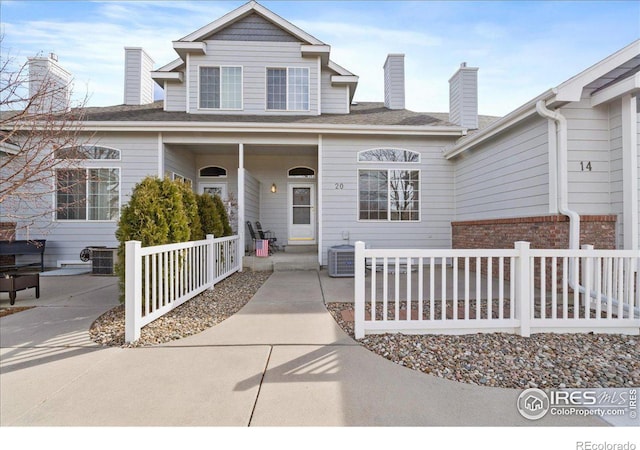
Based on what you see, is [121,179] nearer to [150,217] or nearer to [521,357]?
[150,217]

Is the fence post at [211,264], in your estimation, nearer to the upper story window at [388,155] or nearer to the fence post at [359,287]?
the fence post at [359,287]

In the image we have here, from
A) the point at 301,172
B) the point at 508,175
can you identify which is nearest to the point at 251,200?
the point at 301,172

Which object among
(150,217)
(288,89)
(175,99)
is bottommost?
(150,217)

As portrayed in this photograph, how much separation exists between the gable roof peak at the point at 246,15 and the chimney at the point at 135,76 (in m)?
2.51

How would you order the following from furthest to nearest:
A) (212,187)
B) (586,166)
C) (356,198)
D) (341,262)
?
(212,187), (356,198), (341,262), (586,166)

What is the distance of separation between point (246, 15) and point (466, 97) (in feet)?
23.9

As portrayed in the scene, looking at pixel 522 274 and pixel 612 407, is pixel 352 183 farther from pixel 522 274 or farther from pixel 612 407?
pixel 612 407

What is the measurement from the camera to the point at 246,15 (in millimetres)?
9234

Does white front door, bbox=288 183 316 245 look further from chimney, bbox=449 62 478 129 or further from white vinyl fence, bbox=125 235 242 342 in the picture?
chimney, bbox=449 62 478 129

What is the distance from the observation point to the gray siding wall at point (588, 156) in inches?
191

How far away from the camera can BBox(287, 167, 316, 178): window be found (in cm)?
1018

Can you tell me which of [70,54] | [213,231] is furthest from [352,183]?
[70,54]

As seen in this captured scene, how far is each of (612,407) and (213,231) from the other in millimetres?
6121

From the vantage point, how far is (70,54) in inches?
258
